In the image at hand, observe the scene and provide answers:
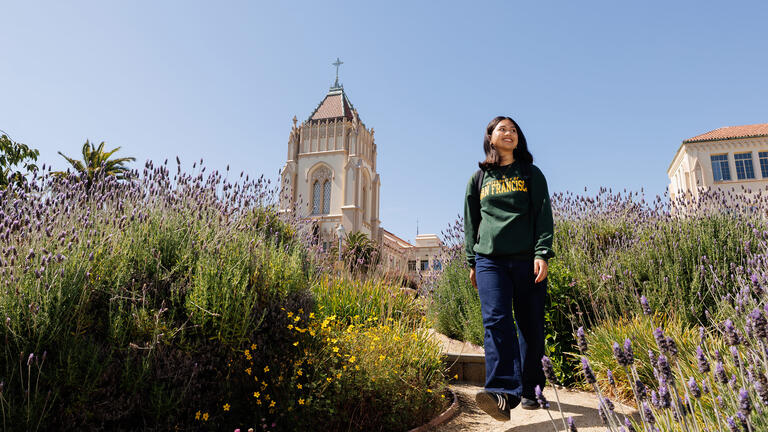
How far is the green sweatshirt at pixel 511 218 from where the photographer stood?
275cm

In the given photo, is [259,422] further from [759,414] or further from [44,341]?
[759,414]

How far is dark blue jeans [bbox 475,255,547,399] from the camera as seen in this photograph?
2590 millimetres

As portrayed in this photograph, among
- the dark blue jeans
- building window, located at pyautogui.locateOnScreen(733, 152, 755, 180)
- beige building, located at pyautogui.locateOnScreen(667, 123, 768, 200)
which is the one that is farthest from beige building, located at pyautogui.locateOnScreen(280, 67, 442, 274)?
the dark blue jeans

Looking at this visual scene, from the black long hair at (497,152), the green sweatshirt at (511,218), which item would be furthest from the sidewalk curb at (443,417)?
Result: the black long hair at (497,152)

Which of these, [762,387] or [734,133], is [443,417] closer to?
[762,387]

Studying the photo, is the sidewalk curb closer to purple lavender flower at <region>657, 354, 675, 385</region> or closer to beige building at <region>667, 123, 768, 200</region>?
purple lavender flower at <region>657, 354, 675, 385</region>

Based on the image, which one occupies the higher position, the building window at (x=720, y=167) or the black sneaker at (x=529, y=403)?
the building window at (x=720, y=167)

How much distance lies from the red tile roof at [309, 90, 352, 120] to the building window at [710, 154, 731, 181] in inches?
1294

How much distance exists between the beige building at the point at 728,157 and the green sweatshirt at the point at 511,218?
3350cm

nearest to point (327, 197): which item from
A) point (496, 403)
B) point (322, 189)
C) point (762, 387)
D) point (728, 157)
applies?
point (322, 189)

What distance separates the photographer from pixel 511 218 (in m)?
2.79

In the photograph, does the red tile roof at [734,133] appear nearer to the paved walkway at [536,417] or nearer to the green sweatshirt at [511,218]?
the paved walkway at [536,417]

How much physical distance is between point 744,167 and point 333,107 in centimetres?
3760

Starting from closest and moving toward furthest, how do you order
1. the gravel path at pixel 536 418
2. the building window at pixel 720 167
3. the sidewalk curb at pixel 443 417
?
the gravel path at pixel 536 418 < the sidewalk curb at pixel 443 417 < the building window at pixel 720 167
